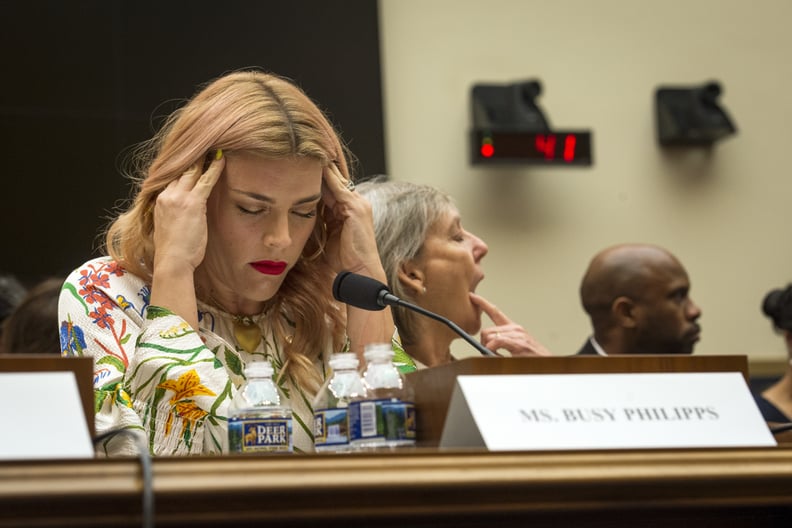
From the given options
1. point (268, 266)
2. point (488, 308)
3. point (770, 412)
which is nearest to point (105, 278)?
point (268, 266)

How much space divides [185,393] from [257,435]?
253mm

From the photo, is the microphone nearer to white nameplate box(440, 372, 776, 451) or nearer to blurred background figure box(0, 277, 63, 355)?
white nameplate box(440, 372, 776, 451)

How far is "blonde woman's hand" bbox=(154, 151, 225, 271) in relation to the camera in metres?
1.77

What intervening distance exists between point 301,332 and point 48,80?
2.78m

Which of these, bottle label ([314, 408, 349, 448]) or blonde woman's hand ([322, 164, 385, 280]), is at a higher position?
blonde woman's hand ([322, 164, 385, 280])

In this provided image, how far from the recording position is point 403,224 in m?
2.64

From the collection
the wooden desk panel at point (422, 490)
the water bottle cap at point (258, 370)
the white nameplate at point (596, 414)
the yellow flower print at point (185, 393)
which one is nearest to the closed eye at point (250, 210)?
the yellow flower print at point (185, 393)

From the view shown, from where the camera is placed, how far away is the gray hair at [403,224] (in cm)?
259

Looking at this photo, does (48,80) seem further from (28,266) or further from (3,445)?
(3,445)

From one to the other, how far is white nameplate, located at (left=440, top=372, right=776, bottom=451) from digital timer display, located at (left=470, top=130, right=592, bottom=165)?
364 centimetres

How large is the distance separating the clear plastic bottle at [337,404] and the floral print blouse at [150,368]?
17 centimetres

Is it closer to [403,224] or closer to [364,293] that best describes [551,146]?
[403,224]

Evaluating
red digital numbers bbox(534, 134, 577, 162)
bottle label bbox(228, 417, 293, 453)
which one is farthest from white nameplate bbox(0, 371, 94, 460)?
red digital numbers bbox(534, 134, 577, 162)

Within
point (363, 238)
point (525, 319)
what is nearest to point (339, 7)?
point (525, 319)
